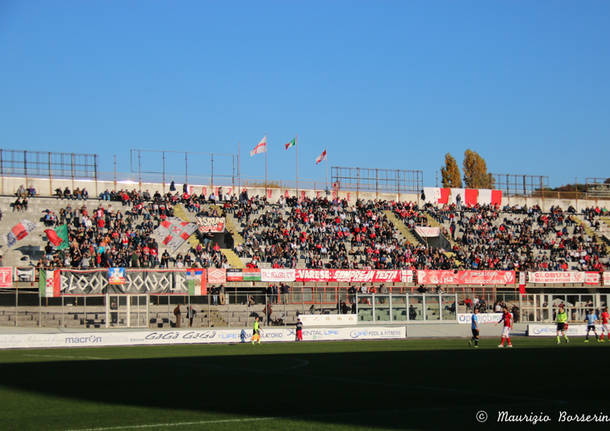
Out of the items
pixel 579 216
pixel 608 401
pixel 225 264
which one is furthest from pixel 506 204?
pixel 608 401

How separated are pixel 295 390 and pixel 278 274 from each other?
3862cm

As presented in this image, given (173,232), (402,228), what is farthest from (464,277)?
(173,232)

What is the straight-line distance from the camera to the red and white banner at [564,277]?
67500mm

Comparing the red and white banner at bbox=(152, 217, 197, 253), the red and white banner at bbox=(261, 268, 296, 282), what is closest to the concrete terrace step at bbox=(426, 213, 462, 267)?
the red and white banner at bbox=(261, 268, 296, 282)

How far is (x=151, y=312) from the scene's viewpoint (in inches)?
2060

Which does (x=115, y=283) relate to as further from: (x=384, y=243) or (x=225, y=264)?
(x=384, y=243)

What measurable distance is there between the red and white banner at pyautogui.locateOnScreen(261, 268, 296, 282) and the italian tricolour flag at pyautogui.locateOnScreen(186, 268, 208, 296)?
6.30 meters

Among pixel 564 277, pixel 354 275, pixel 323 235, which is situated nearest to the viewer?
pixel 354 275

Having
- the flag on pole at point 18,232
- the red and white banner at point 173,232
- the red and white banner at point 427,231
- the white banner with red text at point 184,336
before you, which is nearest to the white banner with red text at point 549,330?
the white banner with red text at point 184,336

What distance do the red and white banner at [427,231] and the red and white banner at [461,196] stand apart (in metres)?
12.1

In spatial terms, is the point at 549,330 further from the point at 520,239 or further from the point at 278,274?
the point at 520,239

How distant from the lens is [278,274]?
59.7 meters

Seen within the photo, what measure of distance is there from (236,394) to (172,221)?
4593 cm

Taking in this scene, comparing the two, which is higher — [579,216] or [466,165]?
[466,165]
